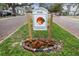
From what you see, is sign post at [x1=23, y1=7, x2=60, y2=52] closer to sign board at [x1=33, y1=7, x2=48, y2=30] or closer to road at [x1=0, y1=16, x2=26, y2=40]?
sign board at [x1=33, y1=7, x2=48, y2=30]

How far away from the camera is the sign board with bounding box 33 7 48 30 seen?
2.27 meters

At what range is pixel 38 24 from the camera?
229 centimetres

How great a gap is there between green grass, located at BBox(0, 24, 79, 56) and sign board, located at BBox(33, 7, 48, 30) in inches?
2.2

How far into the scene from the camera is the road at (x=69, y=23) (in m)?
2.31

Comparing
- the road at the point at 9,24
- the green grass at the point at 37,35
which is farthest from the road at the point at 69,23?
the road at the point at 9,24

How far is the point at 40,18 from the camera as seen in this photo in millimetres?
2279

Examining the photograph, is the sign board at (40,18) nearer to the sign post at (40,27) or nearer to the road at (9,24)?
the sign post at (40,27)

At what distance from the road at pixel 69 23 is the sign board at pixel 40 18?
0.10 metres

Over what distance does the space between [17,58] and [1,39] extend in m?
0.23

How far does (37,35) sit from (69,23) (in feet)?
1.02

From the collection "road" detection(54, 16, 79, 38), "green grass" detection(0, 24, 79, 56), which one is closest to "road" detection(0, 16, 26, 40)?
"green grass" detection(0, 24, 79, 56)

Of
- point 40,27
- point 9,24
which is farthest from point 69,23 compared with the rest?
point 9,24

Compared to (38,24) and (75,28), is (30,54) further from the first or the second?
(75,28)

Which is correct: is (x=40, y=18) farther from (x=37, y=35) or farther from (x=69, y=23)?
(x=69, y=23)
